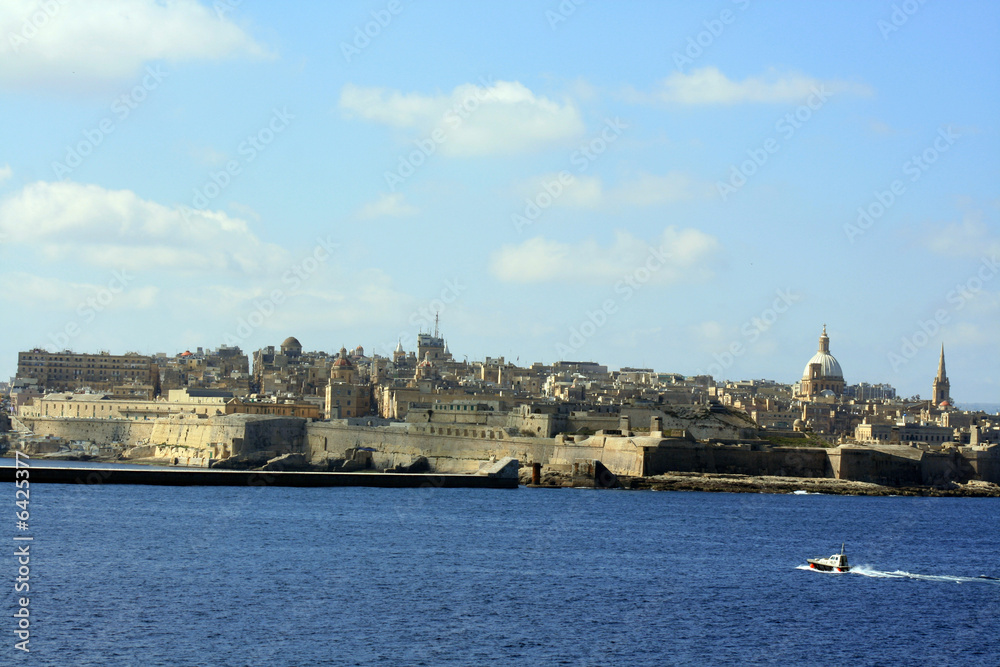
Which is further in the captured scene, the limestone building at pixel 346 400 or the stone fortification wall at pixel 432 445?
the limestone building at pixel 346 400

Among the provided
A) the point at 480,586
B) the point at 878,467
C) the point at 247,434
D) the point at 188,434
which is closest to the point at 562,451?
the point at 878,467

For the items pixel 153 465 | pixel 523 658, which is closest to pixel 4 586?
pixel 523 658

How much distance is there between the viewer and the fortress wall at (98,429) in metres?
96.1

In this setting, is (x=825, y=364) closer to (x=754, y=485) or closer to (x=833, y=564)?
(x=754, y=485)

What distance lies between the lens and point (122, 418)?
327 feet

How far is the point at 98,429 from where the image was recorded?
3812 inches

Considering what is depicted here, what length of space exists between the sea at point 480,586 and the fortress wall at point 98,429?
4384cm

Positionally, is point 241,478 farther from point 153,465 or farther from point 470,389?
point 470,389

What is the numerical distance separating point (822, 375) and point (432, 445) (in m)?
79.2

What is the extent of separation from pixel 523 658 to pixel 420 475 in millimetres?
40277

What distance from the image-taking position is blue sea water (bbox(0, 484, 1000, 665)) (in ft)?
86.5

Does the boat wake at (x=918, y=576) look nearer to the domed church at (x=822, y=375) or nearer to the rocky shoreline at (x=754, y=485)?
the rocky shoreline at (x=754, y=485)

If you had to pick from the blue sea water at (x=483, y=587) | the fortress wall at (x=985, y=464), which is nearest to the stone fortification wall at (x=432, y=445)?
the blue sea water at (x=483, y=587)

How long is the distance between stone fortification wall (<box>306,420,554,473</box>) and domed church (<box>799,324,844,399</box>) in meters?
72.7
